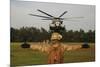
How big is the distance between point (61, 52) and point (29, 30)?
0.47m

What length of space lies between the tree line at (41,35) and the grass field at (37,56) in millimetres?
87

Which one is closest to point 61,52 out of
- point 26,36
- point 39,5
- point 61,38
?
point 61,38

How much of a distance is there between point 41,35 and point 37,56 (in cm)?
25

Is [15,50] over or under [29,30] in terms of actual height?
under

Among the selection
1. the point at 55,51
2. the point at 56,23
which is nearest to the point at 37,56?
the point at 55,51

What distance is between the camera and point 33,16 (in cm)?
225

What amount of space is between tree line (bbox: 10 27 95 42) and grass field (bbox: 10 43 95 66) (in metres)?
0.09

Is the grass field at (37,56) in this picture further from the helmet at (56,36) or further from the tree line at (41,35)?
the helmet at (56,36)

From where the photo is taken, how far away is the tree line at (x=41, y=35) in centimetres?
218

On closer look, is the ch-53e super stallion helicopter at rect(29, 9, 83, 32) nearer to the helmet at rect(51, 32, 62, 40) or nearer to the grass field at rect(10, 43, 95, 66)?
the helmet at rect(51, 32, 62, 40)

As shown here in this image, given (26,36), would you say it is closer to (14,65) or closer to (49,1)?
(14,65)

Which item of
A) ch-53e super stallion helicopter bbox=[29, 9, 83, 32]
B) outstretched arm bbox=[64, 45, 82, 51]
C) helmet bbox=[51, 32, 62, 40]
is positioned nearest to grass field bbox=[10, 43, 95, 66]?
outstretched arm bbox=[64, 45, 82, 51]

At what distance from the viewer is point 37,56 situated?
227 cm

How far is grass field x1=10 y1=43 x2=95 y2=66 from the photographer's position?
7.14ft
